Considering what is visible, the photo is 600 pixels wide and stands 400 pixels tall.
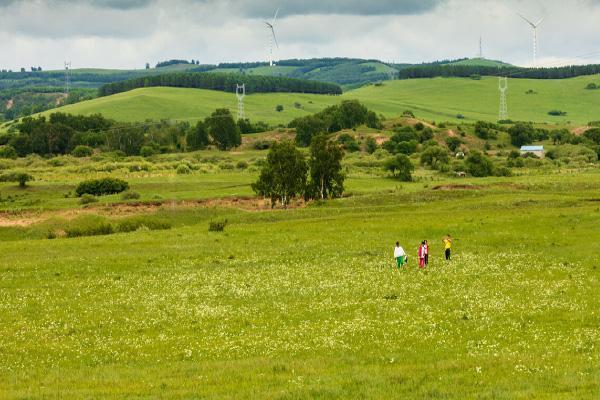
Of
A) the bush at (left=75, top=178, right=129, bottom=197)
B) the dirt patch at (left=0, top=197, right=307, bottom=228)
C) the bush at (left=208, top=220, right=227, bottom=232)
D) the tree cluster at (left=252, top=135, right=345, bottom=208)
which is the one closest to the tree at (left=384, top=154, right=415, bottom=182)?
the tree cluster at (left=252, top=135, right=345, bottom=208)

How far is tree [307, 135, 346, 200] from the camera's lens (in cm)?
9700

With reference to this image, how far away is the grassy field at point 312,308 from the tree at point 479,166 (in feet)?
184

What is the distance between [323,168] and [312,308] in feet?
205

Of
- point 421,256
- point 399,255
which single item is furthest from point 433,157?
point 399,255

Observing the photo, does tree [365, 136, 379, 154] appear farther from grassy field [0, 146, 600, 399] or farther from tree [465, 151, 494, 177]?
grassy field [0, 146, 600, 399]

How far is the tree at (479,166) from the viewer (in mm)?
136500

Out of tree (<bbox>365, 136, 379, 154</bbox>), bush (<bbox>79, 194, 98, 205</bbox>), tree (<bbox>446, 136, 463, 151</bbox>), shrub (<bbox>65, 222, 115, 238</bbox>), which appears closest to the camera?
shrub (<bbox>65, 222, 115, 238</bbox>)

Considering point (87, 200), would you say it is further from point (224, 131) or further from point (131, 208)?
→ point (224, 131)

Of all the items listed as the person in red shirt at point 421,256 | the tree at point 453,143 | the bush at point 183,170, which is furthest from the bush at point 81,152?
the person in red shirt at point 421,256

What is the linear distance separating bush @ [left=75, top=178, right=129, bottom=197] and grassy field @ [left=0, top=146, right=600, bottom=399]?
2827 centimetres

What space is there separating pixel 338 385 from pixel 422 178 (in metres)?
108

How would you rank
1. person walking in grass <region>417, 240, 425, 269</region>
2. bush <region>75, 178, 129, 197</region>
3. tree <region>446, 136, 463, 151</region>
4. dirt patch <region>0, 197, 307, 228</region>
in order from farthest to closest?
tree <region>446, 136, 463, 151</region> → bush <region>75, 178, 129, 197</region> → dirt patch <region>0, 197, 307, 228</region> → person walking in grass <region>417, 240, 425, 269</region>

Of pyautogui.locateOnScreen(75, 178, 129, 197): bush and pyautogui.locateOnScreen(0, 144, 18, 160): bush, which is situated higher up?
pyautogui.locateOnScreen(0, 144, 18, 160): bush

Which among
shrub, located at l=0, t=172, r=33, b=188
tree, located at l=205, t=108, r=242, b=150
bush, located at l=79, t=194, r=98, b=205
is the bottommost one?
bush, located at l=79, t=194, r=98, b=205
